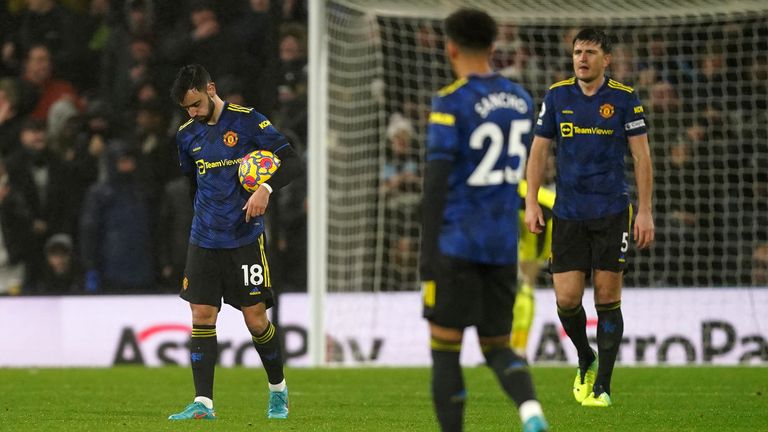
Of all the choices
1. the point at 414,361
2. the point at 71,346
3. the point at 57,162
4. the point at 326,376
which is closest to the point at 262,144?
the point at 326,376

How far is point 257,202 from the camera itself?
24.1ft

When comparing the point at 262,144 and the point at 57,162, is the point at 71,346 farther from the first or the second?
the point at 262,144

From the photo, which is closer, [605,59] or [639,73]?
[605,59]

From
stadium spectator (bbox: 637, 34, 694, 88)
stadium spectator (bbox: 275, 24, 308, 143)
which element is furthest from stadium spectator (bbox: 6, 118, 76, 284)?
stadium spectator (bbox: 637, 34, 694, 88)

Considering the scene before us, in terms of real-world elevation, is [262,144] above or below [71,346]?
above

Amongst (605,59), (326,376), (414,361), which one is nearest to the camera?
(605,59)

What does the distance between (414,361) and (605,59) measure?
600cm

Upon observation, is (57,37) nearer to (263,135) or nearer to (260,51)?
(260,51)

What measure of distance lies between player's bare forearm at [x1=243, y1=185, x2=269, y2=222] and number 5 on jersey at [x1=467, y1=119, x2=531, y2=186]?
2513 millimetres

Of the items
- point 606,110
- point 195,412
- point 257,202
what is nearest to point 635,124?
point 606,110

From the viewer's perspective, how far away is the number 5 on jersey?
4980mm

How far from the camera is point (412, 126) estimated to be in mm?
14430

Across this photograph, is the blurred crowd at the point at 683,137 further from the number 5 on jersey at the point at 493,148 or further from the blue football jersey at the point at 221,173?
the number 5 on jersey at the point at 493,148

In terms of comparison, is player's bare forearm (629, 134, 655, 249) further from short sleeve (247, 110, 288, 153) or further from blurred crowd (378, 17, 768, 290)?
blurred crowd (378, 17, 768, 290)
